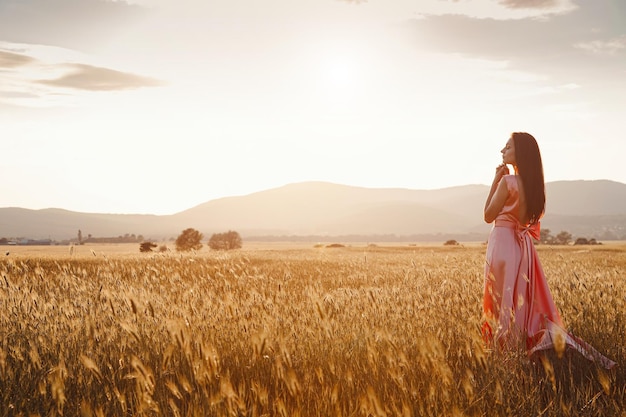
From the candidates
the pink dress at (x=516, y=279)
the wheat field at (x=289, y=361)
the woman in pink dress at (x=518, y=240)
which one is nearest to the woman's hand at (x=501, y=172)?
the woman in pink dress at (x=518, y=240)

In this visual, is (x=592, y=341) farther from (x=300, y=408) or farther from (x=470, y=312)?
(x=300, y=408)

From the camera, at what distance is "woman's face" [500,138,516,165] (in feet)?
20.3

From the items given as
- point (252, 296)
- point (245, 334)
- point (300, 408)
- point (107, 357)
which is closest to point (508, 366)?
point (300, 408)

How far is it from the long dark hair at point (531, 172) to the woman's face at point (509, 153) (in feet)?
0.18

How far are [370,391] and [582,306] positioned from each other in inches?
181

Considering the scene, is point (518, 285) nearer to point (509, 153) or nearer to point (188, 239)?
point (509, 153)

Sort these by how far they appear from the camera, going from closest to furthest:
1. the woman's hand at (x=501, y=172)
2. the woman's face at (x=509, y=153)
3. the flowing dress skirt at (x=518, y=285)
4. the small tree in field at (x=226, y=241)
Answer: the flowing dress skirt at (x=518, y=285)
the woman's face at (x=509, y=153)
the woman's hand at (x=501, y=172)
the small tree in field at (x=226, y=241)

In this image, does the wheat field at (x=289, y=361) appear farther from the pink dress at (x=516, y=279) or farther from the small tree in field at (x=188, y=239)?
the small tree in field at (x=188, y=239)

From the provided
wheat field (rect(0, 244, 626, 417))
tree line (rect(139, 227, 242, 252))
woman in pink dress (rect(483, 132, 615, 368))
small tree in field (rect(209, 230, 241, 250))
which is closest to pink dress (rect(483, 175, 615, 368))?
woman in pink dress (rect(483, 132, 615, 368))

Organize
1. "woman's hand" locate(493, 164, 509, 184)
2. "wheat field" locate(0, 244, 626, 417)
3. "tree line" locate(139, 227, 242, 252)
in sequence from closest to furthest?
"wheat field" locate(0, 244, 626, 417) → "woman's hand" locate(493, 164, 509, 184) → "tree line" locate(139, 227, 242, 252)

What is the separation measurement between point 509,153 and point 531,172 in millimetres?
331

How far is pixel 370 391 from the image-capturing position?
8.82 feet

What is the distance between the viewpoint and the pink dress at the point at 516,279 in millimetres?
5742

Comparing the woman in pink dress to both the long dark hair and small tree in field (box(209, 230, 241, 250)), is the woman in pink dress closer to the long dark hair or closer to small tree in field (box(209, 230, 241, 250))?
the long dark hair
